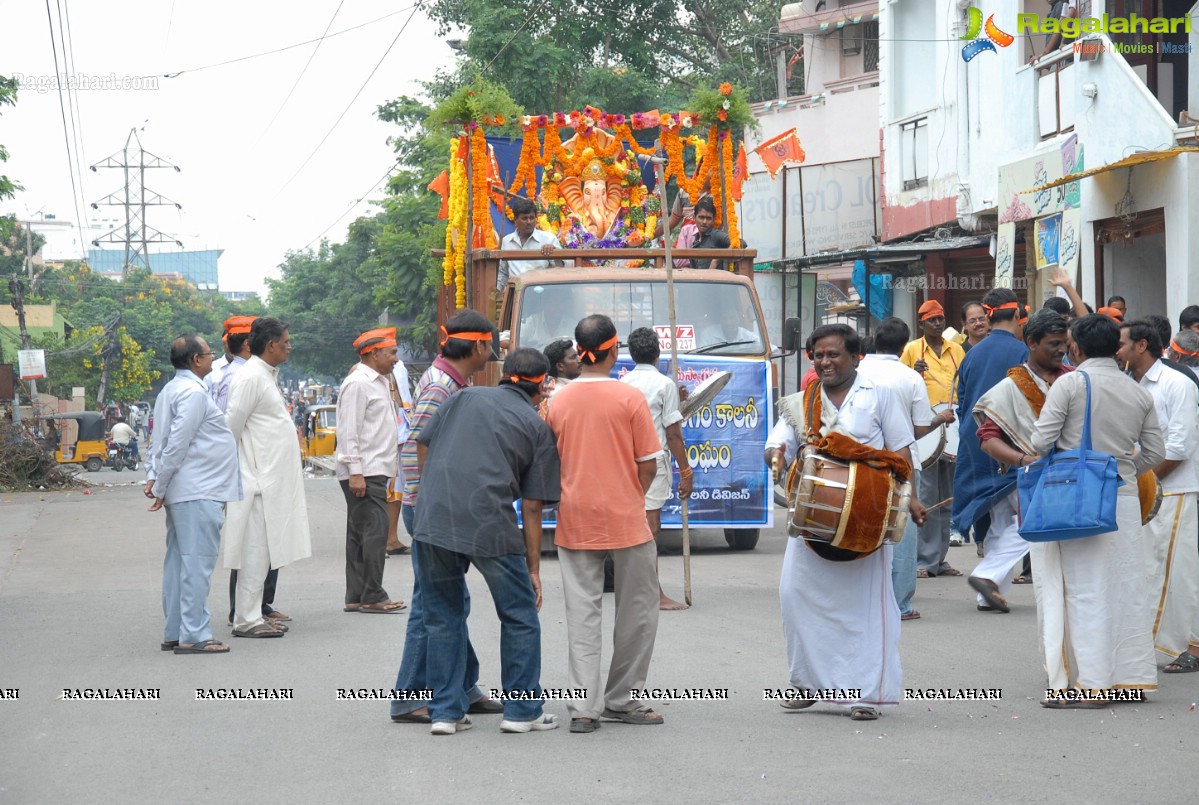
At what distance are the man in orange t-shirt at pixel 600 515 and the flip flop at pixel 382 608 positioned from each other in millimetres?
3498

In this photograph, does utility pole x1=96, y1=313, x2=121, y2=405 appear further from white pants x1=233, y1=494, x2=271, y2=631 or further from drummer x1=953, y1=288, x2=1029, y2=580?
drummer x1=953, y1=288, x2=1029, y2=580

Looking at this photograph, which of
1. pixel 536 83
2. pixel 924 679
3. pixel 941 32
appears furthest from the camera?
pixel 536 83

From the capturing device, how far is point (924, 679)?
23.3 ft

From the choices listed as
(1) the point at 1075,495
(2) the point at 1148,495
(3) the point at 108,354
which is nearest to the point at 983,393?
(2) the point at 1148,495

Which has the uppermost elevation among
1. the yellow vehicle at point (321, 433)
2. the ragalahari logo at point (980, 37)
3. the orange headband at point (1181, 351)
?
the ragalahari logo at point (980, 37)

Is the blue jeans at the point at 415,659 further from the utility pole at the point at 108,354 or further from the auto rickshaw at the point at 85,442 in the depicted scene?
the utility pole at the point at 108,354

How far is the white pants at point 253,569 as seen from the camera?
8.52 metres

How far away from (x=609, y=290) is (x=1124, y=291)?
21.8ft

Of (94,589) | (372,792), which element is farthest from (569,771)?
(94,589)

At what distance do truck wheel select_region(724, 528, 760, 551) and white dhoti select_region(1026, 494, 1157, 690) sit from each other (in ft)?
20.9

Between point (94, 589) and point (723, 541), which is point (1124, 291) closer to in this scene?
point (723, 541)

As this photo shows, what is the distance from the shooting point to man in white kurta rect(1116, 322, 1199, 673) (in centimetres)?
713

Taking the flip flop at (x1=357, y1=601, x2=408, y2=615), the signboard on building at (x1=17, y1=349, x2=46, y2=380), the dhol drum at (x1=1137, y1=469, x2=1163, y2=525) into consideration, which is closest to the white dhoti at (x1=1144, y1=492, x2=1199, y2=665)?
the dhol drum at (x1=1137, y1=469, x2=1163, y2=525)

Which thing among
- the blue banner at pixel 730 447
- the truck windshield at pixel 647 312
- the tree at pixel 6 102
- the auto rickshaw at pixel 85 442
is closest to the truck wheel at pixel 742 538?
the blue banner at pixel 730 447
